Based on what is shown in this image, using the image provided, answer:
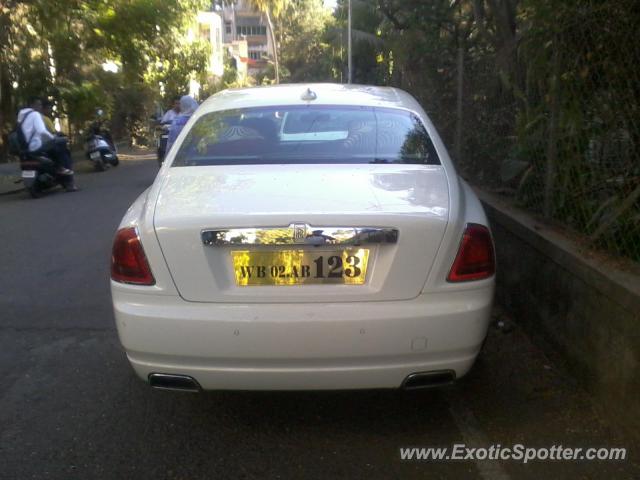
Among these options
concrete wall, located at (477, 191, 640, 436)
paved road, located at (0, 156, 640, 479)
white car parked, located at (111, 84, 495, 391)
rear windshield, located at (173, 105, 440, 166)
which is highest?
rear windshield, located at (173, 105, 440, 166)

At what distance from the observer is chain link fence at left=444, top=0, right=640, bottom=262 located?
427 cm

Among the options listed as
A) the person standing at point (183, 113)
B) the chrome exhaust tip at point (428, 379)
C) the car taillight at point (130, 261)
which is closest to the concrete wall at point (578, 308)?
the chrome exhaust tip at point (428, 379)

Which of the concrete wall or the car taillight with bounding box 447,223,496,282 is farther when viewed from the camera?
the concrete wall

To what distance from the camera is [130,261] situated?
3.42m

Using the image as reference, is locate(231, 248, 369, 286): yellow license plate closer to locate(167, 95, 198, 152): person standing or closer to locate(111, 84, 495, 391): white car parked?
locate(111, 84, 495, 391): white car parked

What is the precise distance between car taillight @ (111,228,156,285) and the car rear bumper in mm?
84

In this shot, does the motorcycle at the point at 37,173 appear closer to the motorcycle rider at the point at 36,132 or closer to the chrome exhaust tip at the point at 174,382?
the motorcycle rider at the point at 36,132

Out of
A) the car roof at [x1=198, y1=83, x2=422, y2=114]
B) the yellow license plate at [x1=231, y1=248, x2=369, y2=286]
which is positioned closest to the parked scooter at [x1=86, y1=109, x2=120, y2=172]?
the car roof at [x1=198, y1=83, x2=422, y2=114]

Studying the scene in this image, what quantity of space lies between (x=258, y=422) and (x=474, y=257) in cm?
143

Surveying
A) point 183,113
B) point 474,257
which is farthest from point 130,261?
point 183,113

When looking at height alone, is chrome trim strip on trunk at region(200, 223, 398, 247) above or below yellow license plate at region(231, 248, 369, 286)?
above

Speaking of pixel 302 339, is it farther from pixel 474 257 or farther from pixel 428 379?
pixel 474 257

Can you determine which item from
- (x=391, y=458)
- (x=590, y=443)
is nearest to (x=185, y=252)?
(x=391, y=458)

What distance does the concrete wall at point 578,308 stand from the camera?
140 inches
